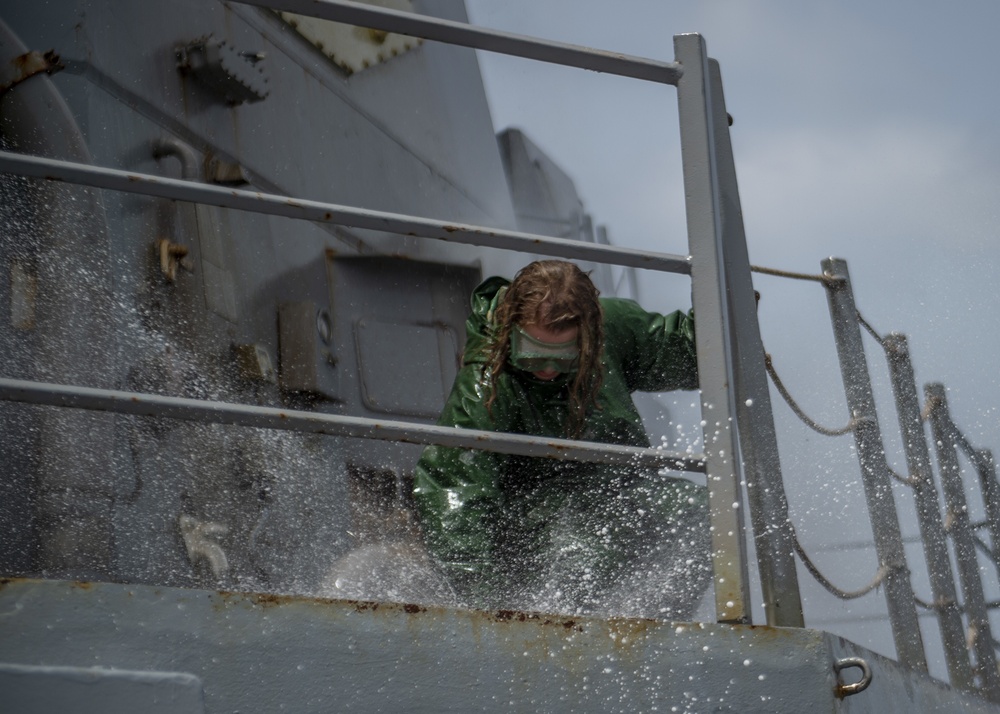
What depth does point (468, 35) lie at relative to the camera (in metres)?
1.54

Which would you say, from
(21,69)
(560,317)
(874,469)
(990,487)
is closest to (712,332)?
(560,317)

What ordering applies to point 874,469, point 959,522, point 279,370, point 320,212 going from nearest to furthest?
1. point 320,212
2. point 874,469
3. point 279,370
4. point 959,522

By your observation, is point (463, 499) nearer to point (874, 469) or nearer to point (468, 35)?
point (468, 35)

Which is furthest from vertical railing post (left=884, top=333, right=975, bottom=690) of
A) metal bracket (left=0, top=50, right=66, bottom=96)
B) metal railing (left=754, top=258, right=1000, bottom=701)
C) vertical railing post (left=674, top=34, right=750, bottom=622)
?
metal bracket (left=0, top=50, right=66, bottom=96)

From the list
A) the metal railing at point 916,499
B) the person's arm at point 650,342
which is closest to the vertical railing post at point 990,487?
the metal railing at point 916,499

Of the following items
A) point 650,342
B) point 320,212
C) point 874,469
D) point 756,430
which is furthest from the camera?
point 874,469

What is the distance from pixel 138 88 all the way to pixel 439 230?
1434 millimetres

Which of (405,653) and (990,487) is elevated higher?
(990,487)

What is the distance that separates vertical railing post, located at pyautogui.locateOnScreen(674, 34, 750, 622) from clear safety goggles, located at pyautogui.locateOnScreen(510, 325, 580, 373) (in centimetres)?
44

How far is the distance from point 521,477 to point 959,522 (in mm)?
1861

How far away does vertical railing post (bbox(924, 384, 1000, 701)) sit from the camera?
3422 millimetres

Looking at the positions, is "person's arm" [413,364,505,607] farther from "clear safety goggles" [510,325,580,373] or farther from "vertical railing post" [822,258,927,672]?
"vertical railing post" [822,258,927,672]

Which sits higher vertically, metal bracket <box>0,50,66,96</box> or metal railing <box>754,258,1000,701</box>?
metal bracket <box>0,50,66,96</box>

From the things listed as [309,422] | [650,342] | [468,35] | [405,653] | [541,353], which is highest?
[468,35]
